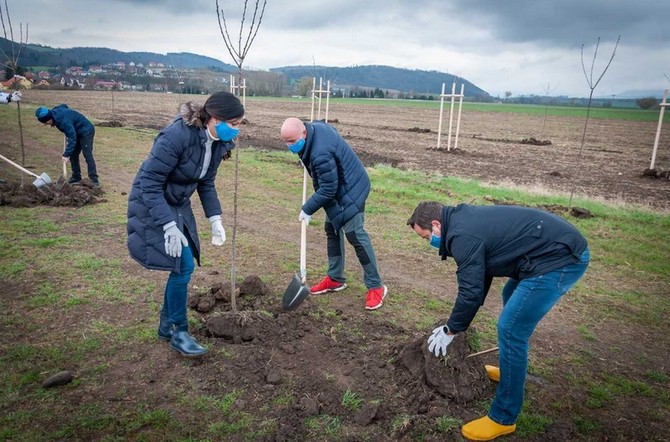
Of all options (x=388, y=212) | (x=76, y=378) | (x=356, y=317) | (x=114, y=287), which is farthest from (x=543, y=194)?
(x=76, y=378)

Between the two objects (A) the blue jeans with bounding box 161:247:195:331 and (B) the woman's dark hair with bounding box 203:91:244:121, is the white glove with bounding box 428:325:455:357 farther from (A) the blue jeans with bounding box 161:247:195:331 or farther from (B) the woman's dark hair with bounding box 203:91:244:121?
(B) the woman's dark hair with bounding box 203:91:244:121

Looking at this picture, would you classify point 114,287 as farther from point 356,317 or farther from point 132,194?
point 356,317

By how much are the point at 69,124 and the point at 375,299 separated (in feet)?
24.7

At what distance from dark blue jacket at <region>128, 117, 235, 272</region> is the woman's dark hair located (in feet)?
0.54

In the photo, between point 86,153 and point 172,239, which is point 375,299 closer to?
point 172,239

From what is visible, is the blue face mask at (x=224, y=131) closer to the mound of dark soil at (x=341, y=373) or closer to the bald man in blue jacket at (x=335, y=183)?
the bald man in blue jacket at (x=335, y=183)

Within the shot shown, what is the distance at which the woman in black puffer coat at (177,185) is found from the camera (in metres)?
3.26

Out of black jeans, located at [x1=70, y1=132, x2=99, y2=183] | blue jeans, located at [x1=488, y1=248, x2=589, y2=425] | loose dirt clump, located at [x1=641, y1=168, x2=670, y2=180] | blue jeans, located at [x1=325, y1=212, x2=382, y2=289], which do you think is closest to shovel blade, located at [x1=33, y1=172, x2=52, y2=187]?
black jeans, located at [x1=70, y1=132, x2=99, y2=183]

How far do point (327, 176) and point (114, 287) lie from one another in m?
2.80

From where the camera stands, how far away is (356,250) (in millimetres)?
4996

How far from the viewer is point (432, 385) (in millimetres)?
3490

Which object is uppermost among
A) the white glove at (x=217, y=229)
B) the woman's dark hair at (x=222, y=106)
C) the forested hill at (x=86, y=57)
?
the forested hill at (x=86, y=57)

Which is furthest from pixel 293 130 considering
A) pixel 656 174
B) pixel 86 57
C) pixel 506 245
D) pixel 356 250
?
pixel 86 57

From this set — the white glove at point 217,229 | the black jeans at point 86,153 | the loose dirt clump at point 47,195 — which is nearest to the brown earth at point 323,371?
Result: the white glove at point 217,229
